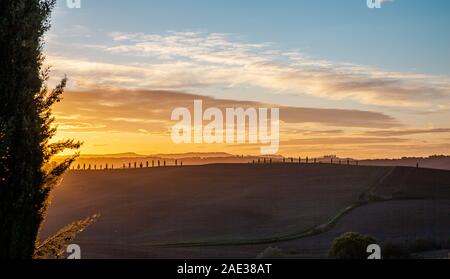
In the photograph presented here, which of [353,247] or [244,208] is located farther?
→ [244,208]

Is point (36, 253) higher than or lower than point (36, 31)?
lower

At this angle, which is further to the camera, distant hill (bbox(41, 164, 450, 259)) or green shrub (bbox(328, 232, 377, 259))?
distant hill (bbox(41, 164, 450, 259))

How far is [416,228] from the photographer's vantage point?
5503 cm

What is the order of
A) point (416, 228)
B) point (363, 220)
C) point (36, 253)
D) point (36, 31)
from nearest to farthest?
point (36, 31) → point (36, 253) → point (416, 228) → point (363, 220)

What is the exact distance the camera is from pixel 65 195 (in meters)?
110

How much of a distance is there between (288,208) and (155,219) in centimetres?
1695

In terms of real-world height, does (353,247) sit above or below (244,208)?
above

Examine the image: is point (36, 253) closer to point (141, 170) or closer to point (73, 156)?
point (73, 156)

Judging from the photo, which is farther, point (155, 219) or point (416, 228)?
point (155, 219)

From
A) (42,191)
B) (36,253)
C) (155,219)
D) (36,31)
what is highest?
(36,31)

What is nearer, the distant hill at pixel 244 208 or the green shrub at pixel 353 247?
the green shrub at pixel 353 247
